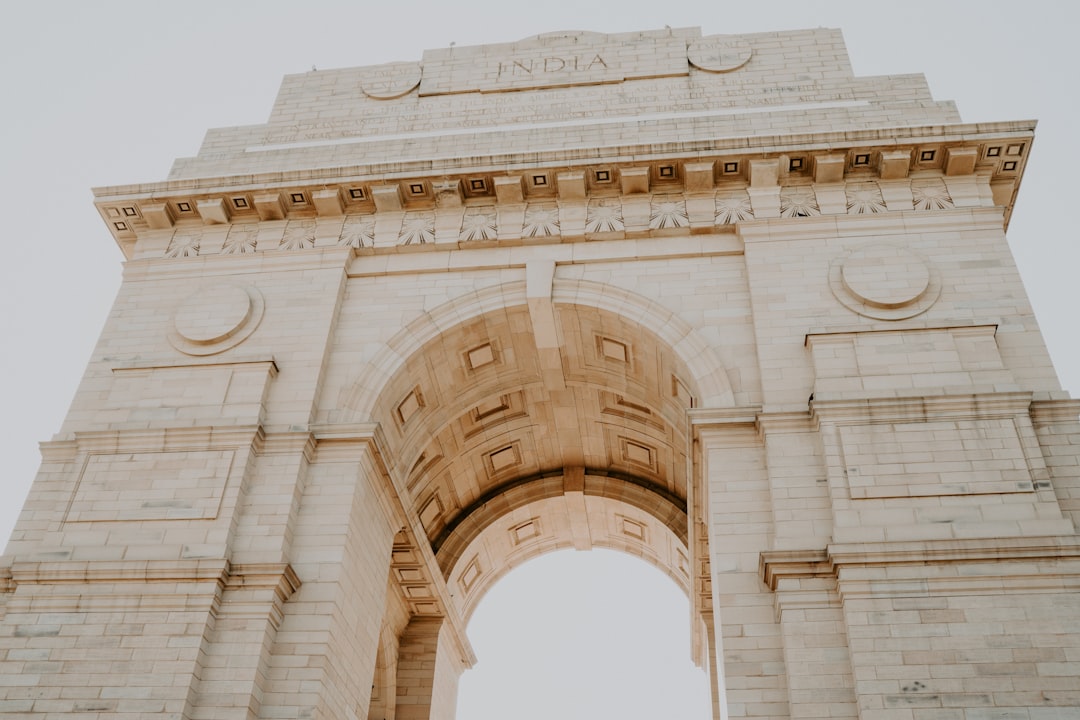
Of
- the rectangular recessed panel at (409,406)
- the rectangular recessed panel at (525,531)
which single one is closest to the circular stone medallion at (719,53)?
the rectangular recessed panel at (409,406)

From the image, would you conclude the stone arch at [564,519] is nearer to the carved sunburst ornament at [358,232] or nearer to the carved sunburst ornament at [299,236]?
the carved sunburst ornament at [358,232]

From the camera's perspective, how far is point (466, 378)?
19.8m

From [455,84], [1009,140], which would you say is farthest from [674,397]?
[455,84]

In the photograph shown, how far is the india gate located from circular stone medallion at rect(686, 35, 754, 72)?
0.17 m

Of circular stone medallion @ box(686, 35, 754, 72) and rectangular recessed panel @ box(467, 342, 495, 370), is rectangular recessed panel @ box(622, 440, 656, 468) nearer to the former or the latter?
rectangular recessed panel @ box(467, 342, 495, 370)

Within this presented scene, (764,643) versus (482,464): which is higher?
(482,464)

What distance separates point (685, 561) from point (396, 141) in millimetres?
11910

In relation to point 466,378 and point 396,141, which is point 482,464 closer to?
point 466,378

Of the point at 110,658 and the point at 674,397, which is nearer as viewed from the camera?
the point at 110,658

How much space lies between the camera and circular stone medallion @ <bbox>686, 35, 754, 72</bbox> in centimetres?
2206

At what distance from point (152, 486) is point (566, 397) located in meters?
8.76

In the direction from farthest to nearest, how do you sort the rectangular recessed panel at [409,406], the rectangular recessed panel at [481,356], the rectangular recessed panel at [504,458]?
the rectangular recessed panel at [504,458] < the rectangular recessed panel at [481,356] < the rectangular recessed panel at [409,406]

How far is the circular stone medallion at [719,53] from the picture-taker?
72.4 ft

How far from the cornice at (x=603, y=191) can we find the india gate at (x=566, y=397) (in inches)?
2.6
